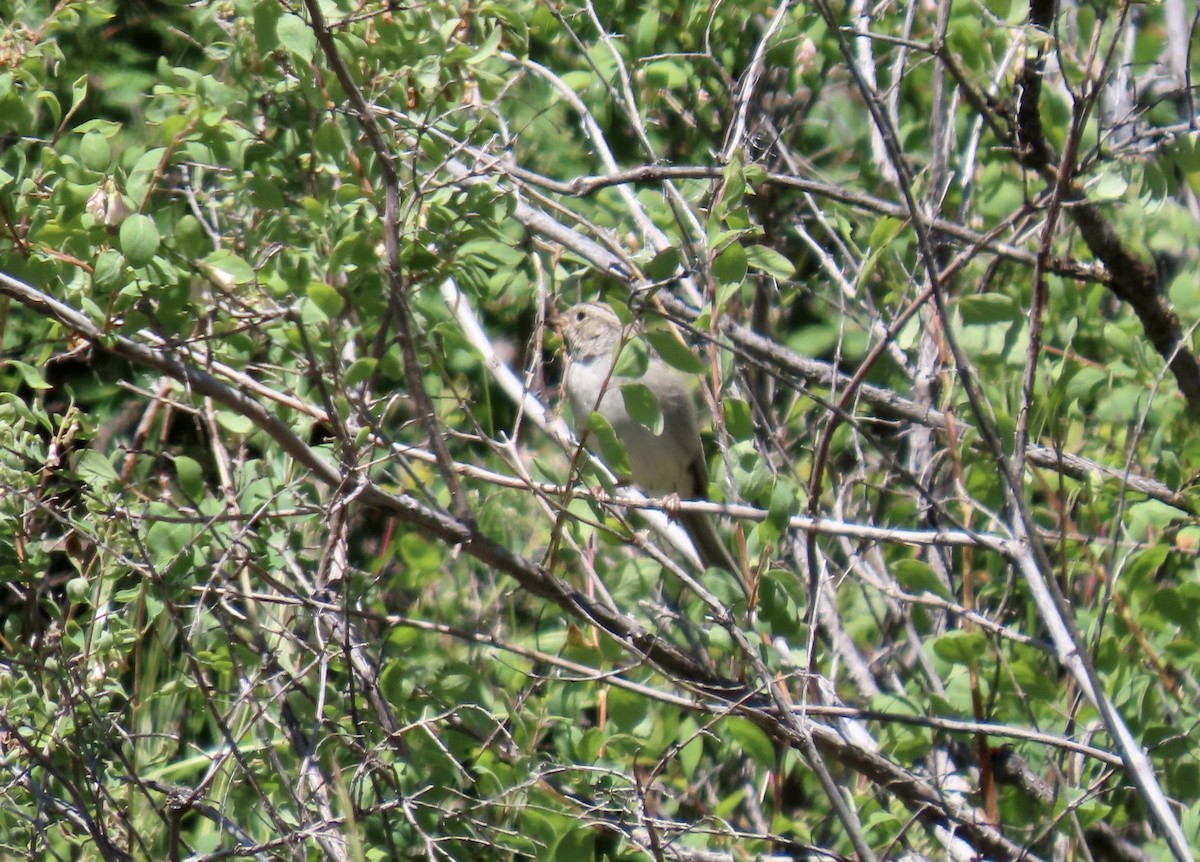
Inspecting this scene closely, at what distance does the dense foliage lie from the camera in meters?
2.59

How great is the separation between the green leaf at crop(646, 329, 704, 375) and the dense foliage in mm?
65

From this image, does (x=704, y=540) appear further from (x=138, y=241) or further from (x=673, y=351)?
(x=138, y=241)

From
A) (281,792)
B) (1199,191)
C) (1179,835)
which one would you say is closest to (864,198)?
(1199,191)

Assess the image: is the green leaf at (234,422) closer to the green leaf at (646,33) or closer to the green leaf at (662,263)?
the green leaf at (662,263)

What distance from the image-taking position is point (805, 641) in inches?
122

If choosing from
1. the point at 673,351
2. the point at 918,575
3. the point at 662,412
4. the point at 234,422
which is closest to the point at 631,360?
the point at 673,351

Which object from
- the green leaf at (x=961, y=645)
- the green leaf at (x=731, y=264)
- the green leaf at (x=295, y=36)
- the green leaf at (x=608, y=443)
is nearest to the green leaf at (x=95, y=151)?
the green leaf at (x=295, y=36)

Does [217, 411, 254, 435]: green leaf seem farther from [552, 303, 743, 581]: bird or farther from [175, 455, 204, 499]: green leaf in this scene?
[552, 303, 743, 581]: bird

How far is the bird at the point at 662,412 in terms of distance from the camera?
16.6 feet

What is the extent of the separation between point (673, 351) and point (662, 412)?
7.92 ft

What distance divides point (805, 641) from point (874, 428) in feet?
8.17

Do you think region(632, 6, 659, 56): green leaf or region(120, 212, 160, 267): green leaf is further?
region(632, 6, 659, 56): green leaf

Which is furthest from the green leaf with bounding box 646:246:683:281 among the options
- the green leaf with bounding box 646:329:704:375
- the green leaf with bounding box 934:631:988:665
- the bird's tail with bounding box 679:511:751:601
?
the bird's tail with bounding box 679:511:751:601

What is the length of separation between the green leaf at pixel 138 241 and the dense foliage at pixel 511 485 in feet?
0.04
